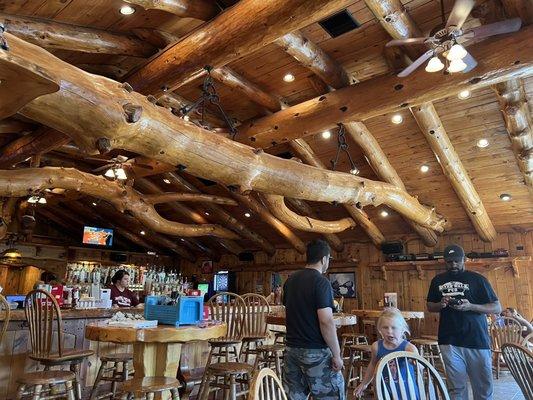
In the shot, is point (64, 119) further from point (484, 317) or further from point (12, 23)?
point (484, 317)

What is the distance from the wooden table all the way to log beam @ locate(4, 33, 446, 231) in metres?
1.31

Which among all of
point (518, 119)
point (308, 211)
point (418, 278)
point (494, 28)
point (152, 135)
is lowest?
point (418, 278)

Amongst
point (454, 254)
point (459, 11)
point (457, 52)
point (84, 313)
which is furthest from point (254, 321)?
point (459, 11)

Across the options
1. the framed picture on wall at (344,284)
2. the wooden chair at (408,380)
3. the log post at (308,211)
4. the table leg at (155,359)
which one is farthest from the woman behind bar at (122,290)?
the framed picture on wall at (344,284)

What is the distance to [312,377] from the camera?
2.79 m

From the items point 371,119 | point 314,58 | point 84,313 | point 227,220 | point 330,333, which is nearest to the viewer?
point 330,333

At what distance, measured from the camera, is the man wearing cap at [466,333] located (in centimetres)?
326

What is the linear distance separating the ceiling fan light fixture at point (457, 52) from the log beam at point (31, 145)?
16.2ft

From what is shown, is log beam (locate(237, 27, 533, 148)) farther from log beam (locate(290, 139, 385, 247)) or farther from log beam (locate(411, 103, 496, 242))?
log beam (locate(290, 139, 385, 247))

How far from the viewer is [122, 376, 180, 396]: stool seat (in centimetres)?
277

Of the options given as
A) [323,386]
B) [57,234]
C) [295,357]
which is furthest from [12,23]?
[57,234]

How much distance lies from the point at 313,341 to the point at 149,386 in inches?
45.5

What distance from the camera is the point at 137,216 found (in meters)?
7.91

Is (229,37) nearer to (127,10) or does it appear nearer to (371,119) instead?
(127,10)
